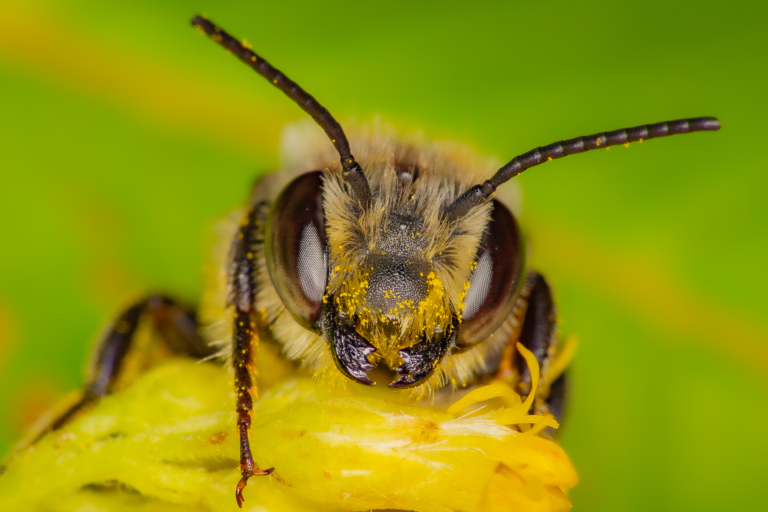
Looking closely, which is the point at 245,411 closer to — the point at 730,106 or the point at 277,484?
the point at 277,484

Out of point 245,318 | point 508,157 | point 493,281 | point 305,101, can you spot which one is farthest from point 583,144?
point 508,157

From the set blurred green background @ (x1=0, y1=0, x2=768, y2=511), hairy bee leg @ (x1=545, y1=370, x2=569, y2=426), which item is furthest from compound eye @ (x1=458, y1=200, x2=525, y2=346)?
blurred green background @ (x1=0, y1=0, x2=768, y2=511)

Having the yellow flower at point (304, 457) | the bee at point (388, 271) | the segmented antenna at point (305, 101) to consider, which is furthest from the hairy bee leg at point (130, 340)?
the segmented antenna at point (305, 101)

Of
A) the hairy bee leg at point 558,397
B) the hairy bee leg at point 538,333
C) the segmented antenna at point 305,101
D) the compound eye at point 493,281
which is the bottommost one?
the hairy bee leg at point 558,397

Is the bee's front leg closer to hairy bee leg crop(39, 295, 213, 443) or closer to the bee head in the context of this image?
the bee head

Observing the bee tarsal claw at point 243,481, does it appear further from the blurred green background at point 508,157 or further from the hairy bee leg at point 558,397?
the blurred green background at point 508,157

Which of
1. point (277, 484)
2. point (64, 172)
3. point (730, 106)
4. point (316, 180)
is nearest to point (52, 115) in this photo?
point (64, 172)

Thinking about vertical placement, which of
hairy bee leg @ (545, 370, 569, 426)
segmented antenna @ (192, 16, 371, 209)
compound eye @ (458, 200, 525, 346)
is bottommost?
hairy bee leg @ (545, 370, 569, 426)
